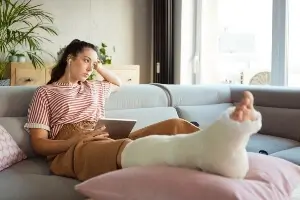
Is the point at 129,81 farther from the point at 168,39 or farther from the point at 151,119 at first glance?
the point at 151,119

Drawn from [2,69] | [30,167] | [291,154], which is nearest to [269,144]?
[291,154]

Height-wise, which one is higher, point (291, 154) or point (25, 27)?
point (25, 27)

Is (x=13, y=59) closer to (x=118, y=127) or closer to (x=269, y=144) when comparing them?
(x=118, y=127)

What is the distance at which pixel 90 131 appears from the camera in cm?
207

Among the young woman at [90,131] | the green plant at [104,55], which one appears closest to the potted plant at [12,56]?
the green plant at [104,55]

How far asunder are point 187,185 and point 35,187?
762 millimetres

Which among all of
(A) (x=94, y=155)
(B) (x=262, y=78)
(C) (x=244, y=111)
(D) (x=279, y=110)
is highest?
(B) (x=262, y=78)

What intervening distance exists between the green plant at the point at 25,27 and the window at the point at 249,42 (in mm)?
1560

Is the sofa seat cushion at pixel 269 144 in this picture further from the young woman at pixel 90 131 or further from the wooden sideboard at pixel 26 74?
the wooden sideboard at pixel 26 74

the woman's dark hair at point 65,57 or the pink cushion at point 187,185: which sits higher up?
the woman's dark hair at point 65,57

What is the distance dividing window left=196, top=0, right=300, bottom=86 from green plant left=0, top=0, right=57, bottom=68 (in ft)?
5.12

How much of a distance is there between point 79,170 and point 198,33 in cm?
298

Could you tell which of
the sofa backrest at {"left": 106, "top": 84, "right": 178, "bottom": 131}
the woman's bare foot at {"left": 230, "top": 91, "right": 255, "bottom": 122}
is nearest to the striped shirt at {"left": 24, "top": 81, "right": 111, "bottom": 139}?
the sofa backrest at {"left": 106, "top": 84, "right": 178, "bottom": 131}

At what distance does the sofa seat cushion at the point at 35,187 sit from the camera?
5.45ft
